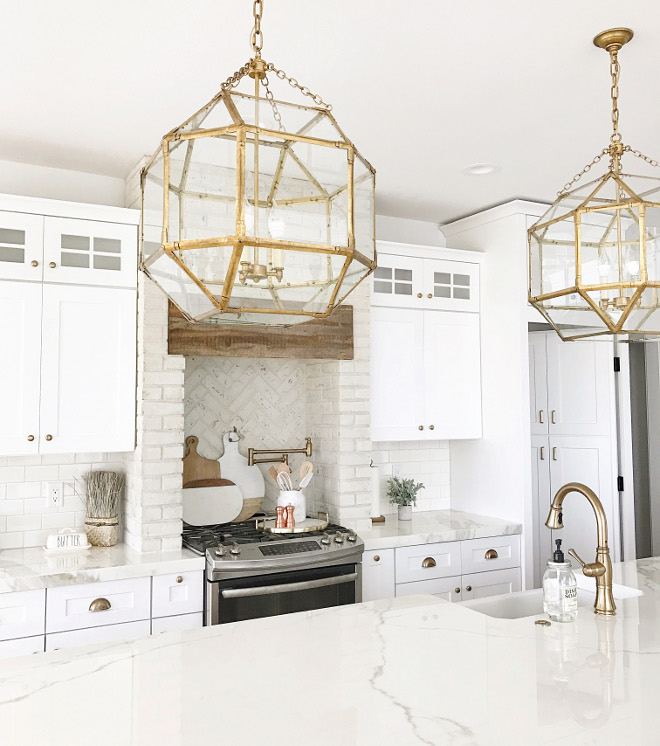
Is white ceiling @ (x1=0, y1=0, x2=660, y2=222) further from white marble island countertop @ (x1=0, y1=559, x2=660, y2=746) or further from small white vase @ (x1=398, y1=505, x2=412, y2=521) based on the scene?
small white vase @ (x1=398, y1=505, x2=412, y2=521)

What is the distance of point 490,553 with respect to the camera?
393cm

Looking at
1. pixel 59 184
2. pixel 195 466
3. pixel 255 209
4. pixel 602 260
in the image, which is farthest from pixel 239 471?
pixel 255 209

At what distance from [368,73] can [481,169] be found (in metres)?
1.19

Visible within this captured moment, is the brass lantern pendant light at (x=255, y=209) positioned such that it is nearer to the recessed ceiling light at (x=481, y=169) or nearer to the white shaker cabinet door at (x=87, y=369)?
the white shaker cabinet door at (x=87, y=369)

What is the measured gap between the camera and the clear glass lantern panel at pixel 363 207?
135 cm

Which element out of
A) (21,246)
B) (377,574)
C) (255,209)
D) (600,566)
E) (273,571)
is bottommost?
(377,574)

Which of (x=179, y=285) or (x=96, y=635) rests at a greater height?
(x=179, y=285)

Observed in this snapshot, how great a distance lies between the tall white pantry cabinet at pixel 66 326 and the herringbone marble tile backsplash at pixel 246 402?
0.60m

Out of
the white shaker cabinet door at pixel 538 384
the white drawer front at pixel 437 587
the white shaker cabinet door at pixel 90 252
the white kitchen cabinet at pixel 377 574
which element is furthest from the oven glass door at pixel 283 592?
the white shaker cabinet door at pixel 538 384

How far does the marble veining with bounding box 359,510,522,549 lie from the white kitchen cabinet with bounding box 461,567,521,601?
219mm

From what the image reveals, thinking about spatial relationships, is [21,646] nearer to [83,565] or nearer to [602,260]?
[83,565]

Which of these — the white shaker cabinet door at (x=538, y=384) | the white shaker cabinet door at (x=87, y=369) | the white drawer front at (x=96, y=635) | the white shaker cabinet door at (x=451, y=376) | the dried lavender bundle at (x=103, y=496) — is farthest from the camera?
the white shaker cabinet door at (x=538, y=384)

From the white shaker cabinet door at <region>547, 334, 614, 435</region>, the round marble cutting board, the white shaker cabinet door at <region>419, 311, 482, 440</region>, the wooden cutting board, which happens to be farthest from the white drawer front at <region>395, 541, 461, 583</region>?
the white shaker cabinet door at <region>547, 334, 614, 435</region>

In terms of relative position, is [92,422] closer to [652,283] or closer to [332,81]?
[332,81]
